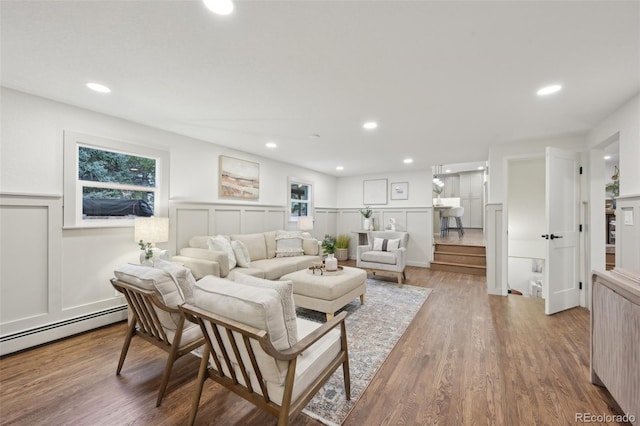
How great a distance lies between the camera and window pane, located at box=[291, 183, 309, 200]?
5762 millimetres

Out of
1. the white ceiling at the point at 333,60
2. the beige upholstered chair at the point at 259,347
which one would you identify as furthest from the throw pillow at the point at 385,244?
the beige upholstered chair at the point at 259,347

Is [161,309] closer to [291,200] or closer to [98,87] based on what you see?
[98,87]

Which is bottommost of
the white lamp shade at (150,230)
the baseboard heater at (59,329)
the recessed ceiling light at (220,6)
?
the baseboard heater at (59,329)

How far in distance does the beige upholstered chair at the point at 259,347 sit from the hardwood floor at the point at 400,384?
39 cm

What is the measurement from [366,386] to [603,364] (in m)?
1.62

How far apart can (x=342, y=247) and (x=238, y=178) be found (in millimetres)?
3533

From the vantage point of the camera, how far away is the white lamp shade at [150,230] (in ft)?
9.05

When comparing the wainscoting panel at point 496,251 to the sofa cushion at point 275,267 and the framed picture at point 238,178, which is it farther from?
the framed picture at point 238,178

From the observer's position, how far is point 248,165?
4.57m

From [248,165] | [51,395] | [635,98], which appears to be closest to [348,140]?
[248,165]

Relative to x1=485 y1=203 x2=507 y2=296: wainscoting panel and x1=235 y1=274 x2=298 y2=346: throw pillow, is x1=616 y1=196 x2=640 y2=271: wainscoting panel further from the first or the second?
x1=235 y1=274 x2=298 y2=346: throw pillow

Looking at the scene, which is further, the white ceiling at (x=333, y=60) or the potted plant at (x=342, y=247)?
the potted plant at (x=342, y=247)

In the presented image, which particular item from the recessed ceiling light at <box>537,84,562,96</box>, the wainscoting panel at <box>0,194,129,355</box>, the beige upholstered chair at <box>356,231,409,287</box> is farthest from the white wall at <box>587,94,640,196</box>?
the wainscoting panel at <box>0,194,129,355</box>

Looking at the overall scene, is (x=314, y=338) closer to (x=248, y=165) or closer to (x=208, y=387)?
(x=208, y=387)
